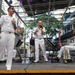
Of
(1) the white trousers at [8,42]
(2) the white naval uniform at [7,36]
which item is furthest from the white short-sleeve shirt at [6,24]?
(1) the white trousers at [8,42]

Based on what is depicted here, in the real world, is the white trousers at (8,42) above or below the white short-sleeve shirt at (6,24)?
below

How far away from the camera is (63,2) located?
39.8 feet

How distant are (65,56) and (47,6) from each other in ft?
15.8

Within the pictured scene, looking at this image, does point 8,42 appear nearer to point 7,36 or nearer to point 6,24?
point 7,36

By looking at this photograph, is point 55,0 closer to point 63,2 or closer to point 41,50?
point 63,2

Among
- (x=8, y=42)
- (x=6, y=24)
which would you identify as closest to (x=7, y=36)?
(x=8, y=42)

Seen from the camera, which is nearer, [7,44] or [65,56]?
[7,44]

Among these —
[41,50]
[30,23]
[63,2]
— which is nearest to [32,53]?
[41,50]

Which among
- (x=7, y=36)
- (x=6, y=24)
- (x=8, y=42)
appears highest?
(x=6, y=24)

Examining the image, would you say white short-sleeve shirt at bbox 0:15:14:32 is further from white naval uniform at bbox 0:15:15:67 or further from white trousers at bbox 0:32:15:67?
white trousers at bbox 0:32:15:67

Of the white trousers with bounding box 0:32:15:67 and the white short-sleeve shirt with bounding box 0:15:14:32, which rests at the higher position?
the white short-sleeve shirt with bounding box 0:15:14:32

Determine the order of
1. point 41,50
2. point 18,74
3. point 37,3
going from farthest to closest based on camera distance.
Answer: point 37,3 < point 41,50 < point 18,74

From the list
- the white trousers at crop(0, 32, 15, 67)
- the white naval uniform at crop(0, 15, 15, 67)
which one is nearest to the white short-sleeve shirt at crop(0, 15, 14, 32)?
the white naval uniform at crop(0, 15, 15, 67)

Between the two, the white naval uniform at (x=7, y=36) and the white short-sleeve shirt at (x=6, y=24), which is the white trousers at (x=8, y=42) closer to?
the white naval uniform at (x=7, y=36)
